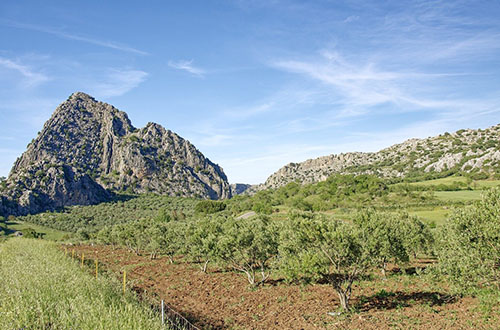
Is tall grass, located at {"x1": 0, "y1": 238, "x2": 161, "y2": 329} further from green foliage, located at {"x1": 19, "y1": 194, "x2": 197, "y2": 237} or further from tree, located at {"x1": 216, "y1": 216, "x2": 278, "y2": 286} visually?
green foliage, located at {"x1": 19, "y1": 194, "x2": 197, "y2": 237}

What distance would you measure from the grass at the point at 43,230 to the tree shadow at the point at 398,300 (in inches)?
3731

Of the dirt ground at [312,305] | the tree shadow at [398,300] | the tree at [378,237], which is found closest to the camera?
the dirt ground at [312,305]

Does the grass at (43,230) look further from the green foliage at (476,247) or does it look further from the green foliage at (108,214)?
the green foliage at (476,247)

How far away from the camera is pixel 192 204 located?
571 ft

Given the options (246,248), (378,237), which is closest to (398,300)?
(378,237)

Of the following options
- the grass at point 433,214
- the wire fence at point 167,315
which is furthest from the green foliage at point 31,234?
the grass at point 433,214

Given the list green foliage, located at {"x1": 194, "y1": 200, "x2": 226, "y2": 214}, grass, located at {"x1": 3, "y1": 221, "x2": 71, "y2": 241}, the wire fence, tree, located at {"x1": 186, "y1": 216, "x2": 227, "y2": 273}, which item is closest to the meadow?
tree, located at {"x1": 186, "y1": 216, "x2": 227, "y2": 273}

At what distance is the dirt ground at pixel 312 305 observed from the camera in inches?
742

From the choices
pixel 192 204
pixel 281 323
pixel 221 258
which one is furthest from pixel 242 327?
pixel 192 204

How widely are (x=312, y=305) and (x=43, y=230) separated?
356ft

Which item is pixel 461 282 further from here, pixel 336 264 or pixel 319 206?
pixel 319 206

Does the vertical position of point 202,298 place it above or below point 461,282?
below

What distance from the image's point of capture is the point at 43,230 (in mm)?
100812

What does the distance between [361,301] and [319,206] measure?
89405 mm
